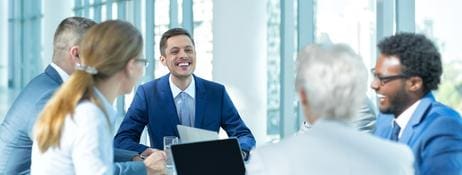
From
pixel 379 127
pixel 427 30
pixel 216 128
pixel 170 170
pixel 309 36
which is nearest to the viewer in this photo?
pixel 379 127

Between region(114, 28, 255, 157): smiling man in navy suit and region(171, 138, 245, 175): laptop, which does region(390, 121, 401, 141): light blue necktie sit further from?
region(114, 28, 255, 157): smiling man in navy suit

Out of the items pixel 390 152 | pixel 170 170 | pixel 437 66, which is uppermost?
pixel 437 66

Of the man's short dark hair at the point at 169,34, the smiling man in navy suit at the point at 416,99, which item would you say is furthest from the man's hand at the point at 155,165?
the man's short dark hair at the point at 169,34

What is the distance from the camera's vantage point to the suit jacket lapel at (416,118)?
255 centimetres

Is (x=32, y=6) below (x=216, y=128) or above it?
above

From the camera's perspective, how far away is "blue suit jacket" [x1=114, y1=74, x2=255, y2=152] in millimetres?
3975

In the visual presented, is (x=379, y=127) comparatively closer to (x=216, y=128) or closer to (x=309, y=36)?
(x=216, y=128)

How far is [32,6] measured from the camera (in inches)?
635

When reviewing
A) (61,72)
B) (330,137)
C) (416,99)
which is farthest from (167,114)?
(330,137)

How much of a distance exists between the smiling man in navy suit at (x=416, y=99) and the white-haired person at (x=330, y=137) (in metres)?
0.46

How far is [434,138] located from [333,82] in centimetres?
63

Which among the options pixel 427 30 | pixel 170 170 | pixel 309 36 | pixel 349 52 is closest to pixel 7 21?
pixel 309 36

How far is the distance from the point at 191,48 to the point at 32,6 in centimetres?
1257

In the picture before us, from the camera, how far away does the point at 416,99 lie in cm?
261
